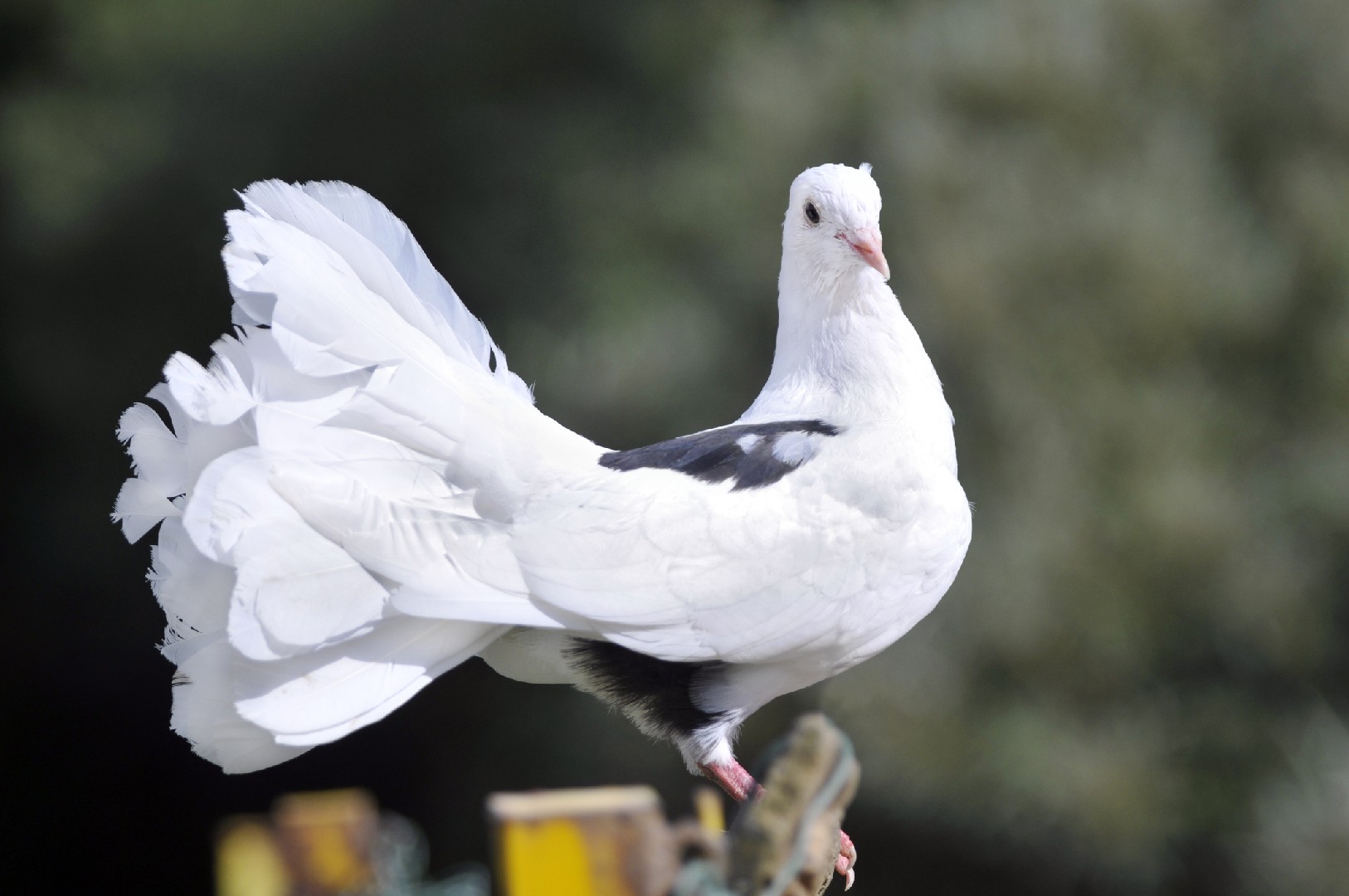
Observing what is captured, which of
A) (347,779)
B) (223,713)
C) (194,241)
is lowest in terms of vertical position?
(347,779)

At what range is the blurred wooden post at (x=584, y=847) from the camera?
1034 mm

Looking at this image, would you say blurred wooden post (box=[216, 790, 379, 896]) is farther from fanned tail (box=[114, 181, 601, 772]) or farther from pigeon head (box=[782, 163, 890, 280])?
pigeon head (box=[782, 163, 890, 280])

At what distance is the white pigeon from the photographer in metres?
1.63

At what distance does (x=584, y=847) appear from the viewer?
104cm

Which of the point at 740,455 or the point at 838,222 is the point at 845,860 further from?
the point at 838,222

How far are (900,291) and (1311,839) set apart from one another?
2263mm

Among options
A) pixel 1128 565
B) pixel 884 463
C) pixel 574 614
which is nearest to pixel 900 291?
pixel 1128 565

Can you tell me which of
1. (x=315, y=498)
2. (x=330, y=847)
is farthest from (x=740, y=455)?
(x=330, y=847)

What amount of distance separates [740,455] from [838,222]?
396 mm

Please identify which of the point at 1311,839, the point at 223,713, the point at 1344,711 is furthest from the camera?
the point at 1344,711

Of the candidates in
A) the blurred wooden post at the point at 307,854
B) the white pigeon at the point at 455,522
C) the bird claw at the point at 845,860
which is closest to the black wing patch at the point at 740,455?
the white pigeon at the point at 455,522

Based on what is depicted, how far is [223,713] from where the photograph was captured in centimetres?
165

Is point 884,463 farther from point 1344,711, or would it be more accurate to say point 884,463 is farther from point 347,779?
point 347,779

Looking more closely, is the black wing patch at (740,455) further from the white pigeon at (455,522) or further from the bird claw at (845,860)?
the bird claw at (845,860)
